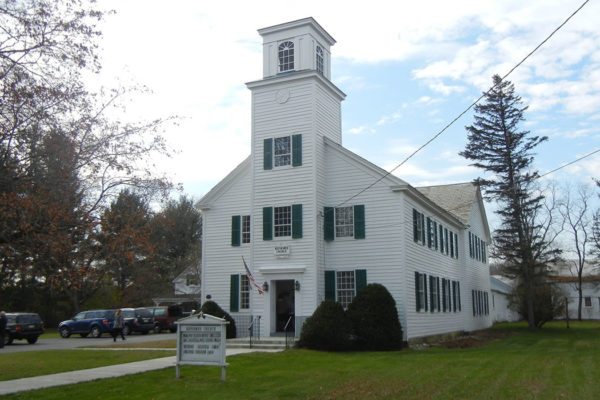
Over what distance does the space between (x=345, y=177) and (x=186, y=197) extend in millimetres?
38809

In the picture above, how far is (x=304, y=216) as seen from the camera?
22.5 m

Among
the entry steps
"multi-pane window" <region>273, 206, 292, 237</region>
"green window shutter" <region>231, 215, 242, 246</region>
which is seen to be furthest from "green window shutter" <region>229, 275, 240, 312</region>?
"multi-pane window" <region>273, 206, 292, 237</region>

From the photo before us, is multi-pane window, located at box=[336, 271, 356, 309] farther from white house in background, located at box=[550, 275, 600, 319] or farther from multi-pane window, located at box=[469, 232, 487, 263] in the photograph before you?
white house in background, located at box=[550, 275, 600, 319]

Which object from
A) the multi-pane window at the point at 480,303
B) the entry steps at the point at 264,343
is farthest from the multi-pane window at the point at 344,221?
the multi-pane window at the point at 480,303

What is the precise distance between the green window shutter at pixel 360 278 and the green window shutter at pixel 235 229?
17.7ft

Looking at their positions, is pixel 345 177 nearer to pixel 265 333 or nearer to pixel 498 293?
pixel 265 333

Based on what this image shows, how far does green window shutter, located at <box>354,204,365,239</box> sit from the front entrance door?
3269mm

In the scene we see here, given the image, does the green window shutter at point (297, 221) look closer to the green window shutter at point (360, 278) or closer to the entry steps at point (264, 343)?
the green window shutter at point (360, 278)

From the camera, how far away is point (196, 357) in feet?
42.1

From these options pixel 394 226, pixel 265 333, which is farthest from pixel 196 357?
pixel 394 226

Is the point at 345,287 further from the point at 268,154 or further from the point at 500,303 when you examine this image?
the point at 500,303

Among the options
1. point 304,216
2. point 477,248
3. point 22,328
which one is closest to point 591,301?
point 477,248

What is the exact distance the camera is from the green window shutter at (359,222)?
73.8 ft

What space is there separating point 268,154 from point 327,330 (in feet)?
25.9
